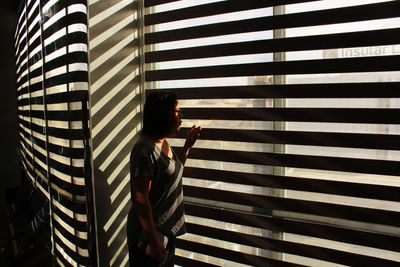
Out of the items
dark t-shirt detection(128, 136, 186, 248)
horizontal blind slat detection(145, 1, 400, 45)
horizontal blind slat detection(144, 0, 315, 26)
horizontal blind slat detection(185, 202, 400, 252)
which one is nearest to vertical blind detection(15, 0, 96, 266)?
dark t-shirt detection(128, 136, 186, 248)

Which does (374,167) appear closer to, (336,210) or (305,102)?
(336,210)

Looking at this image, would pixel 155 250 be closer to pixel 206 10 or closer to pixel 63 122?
pixel 63 122

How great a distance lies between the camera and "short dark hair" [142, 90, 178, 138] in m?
1.67

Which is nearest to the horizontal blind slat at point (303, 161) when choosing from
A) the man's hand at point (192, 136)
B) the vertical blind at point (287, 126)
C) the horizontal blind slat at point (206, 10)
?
the vertical blind at point (287, 126)

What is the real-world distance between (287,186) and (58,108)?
4.90ft

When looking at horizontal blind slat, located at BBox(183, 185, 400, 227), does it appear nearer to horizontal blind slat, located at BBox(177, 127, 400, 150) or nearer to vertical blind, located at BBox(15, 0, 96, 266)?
horizontal blind slat, located at BBox(177, 127, 400, 150)

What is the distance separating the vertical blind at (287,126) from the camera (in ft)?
5.33

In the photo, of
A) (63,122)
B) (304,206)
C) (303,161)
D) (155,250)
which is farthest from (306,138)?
(63,122)

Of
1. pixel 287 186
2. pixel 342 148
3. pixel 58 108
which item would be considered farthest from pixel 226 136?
pixel 58 108

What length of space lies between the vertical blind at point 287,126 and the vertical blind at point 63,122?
1.99 feet

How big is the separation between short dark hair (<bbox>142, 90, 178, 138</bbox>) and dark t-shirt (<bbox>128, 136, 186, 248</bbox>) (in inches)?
2.8

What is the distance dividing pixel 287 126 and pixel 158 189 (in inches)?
35.0

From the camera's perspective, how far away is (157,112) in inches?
65.8

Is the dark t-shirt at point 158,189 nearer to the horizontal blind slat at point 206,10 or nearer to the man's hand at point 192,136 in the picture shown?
the man's hand at point 192,136
